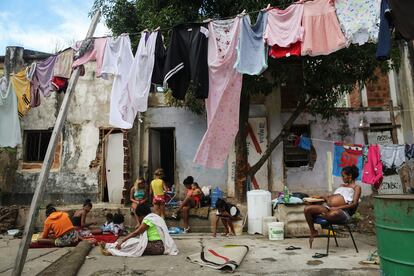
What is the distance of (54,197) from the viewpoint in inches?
489

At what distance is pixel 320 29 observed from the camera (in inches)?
213

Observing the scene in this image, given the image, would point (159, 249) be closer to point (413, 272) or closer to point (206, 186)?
point (413, 272)

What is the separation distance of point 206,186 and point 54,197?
17.0ft

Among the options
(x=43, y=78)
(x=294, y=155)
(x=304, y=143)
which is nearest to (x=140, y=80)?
(x=43, y=78)

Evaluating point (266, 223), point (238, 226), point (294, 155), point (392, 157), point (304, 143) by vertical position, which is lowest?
point (238, 226)

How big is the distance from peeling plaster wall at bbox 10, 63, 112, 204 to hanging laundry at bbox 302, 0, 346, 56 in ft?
28.8

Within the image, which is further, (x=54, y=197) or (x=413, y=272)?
(x=54, y=197)

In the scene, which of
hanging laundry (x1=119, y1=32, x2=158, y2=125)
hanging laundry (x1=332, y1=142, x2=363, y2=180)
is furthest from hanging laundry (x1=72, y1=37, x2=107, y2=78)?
hanging laundry (x1=332, y1=142, x2=363, y2=180)

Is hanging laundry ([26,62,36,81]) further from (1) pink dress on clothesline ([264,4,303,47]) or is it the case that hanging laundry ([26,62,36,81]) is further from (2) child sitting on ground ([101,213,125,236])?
(1) pink dress on clothesline ([264,4,303,47])

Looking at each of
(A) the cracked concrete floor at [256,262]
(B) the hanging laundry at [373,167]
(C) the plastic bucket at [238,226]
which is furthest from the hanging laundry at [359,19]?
(B) the hanging laundry at [373,167]

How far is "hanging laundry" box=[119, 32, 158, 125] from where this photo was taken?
5.90 meters

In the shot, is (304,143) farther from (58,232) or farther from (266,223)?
(58,232)

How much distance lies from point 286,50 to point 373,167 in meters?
6.31

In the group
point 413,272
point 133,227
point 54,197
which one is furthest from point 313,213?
point 54,197
